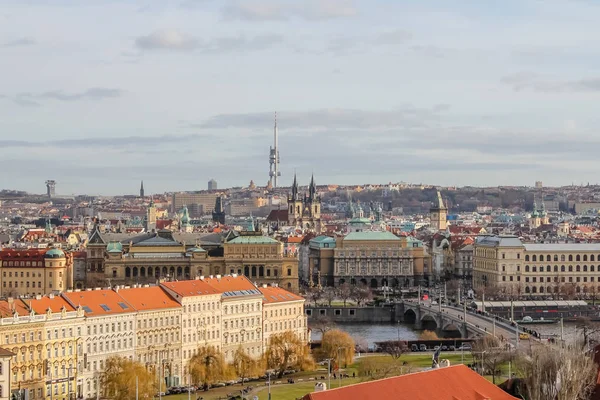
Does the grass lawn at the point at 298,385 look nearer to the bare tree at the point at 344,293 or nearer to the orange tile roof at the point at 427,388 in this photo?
the orange tile roof at the point at 427,388

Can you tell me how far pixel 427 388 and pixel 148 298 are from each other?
31434mm

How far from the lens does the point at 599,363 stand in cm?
5216

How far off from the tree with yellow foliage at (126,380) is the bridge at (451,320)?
937 inches

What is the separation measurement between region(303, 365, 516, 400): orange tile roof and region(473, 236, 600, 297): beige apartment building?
87.2m

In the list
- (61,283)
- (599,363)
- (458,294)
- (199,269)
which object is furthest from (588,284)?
(599,363)

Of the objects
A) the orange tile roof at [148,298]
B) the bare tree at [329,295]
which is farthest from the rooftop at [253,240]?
the orange tile roof at [148,298]

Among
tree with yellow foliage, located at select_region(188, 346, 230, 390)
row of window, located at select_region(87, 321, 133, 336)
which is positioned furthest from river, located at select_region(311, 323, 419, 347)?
row of window, located at select_region(87, 321, 133, 336)

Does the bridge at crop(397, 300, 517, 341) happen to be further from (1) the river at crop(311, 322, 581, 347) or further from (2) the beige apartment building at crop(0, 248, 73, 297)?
(2) the beige apartment building at crop(0, 248, 73, 297)

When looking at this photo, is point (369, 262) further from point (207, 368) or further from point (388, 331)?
point (207, 368)

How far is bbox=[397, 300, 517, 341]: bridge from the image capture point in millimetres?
91125

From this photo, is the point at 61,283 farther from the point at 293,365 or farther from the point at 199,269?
the point at 293,365

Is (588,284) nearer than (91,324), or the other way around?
(91,324)

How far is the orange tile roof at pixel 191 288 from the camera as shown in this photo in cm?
7631

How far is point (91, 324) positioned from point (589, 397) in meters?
25.9
